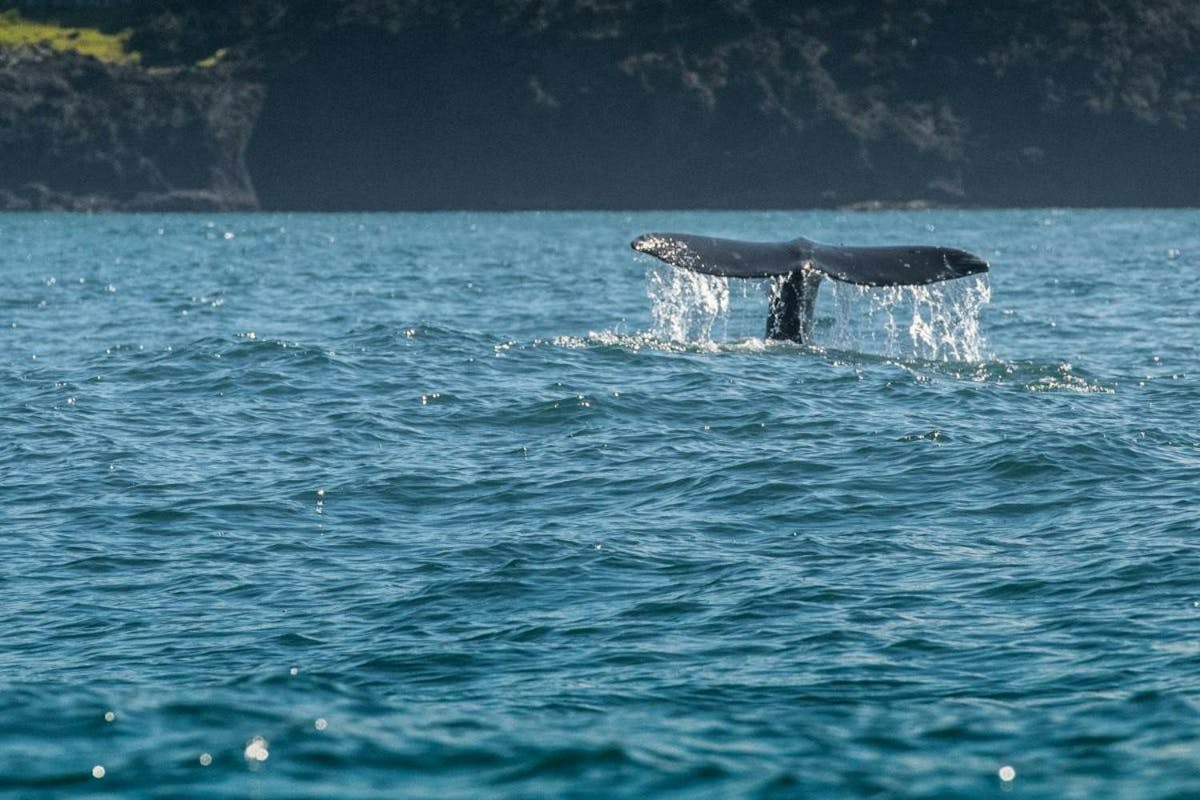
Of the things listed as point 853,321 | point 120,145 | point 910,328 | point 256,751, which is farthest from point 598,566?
point 120,145

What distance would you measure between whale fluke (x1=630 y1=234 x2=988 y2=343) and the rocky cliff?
103661mm

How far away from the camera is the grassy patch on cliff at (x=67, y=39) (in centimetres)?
13488

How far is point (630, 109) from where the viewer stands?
12788 cm

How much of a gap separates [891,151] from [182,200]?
5002cm

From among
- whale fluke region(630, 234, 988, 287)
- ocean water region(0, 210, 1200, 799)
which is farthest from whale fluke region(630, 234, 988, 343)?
ocean water region(0, 210, 1200, 799)

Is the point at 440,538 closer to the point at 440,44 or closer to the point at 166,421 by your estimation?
the point at 166,421

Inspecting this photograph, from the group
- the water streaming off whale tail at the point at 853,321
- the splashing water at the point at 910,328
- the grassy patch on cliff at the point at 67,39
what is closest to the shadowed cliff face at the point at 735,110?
the grassy patch on cliff at the point at 67,39

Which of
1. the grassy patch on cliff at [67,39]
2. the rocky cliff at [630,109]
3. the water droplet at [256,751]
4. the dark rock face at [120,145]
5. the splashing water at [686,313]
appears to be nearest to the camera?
the water droplet at [256,751]

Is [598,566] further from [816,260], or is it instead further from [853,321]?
[853,321]

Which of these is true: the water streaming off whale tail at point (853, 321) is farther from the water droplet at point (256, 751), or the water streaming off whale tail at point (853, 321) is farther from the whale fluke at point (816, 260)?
the water droplet at point (256, 751)

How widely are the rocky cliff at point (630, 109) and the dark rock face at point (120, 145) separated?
0.16m

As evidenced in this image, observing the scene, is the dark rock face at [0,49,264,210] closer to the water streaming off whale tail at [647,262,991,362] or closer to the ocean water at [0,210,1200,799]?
the water streaming off whale tail at [647,262,991,362]

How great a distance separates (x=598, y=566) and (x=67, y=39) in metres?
135

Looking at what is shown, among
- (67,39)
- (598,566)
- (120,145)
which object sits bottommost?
(598,566)
